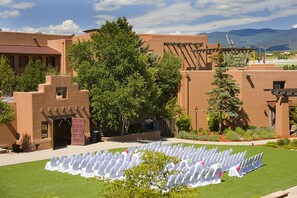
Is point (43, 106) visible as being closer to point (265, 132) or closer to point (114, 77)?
point (114, 77)

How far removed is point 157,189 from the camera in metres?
11.5

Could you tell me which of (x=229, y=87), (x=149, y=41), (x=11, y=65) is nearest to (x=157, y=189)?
(x=229, y=87)

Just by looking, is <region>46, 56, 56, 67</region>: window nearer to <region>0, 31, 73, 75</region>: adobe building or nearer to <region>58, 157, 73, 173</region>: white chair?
<region>0, 31, 73, 75</region>: adobe building

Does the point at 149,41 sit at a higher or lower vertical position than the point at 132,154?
higher

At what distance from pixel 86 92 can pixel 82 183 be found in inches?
551

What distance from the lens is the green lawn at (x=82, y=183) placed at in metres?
19.5

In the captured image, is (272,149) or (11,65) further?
(11,65)

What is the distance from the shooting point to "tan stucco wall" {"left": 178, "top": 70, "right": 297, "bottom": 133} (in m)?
40.1

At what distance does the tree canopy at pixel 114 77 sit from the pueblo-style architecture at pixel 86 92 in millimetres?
1502

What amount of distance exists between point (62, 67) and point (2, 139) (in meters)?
23.3

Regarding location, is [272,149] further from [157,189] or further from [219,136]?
[157,189]

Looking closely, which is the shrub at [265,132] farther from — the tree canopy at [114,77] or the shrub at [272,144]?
the tree canopy at [114,77]

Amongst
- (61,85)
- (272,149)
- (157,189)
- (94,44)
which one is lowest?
(272,149)

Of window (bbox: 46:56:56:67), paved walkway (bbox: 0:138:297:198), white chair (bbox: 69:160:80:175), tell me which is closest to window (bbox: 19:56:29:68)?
window (bbox: 46:56:56:67)
